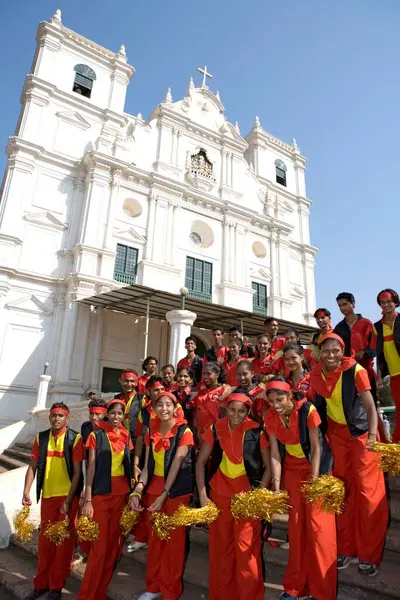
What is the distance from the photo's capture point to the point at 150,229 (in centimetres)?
1783

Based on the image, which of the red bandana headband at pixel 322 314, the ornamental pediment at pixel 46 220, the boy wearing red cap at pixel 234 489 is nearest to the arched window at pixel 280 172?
the ornamental pediment at pixel 46 220

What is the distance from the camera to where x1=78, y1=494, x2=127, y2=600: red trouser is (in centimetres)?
365

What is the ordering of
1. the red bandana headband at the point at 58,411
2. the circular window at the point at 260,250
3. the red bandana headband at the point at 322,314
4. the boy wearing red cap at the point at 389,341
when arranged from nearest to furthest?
1. the boy wearing red cap at the point at 389,341
2. the red bandana headband at the point at 58,411
3. the red bandana headband at the point at 322,314
4. the circular window at the point at 260,250

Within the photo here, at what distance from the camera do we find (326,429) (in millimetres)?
3604

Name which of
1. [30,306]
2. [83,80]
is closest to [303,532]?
[30,306]

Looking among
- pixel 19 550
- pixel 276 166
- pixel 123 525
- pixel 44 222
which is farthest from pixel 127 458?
pixel 276 166

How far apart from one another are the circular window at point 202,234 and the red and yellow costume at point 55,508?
50.9 ft

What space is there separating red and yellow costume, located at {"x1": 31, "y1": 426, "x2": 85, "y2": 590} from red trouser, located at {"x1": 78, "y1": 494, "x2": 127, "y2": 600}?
0.65 m

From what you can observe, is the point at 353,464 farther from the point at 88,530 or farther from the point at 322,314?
the point at 322,314

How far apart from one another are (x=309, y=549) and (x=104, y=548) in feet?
6.56

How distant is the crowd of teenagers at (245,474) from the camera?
10.3ft

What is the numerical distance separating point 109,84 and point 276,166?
11215mm

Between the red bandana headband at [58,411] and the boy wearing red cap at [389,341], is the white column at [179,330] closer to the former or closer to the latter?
the red bandana headband at [58,411]

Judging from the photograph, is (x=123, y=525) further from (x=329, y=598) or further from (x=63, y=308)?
(x=63, y=308)
